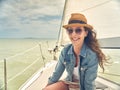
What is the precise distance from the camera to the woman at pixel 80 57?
123 centimetres

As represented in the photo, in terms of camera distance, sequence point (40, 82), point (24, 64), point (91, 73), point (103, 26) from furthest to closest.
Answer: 1. point (24, 64)
2. point (40, 82)
3. point (103, 26)
4. point (91, 73)

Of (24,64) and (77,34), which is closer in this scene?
(77,34)

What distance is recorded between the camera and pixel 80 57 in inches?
49.4

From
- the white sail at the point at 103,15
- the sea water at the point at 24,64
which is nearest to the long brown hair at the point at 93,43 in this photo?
the white sail at the point at 103,15

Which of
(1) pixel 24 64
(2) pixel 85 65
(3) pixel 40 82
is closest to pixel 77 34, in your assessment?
(2) pixel 85 65

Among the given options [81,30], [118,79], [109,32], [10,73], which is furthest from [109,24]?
[10,73]

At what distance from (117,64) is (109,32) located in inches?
7.7

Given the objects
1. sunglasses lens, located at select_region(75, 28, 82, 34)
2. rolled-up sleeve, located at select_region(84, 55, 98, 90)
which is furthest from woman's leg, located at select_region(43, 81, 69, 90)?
sunglasses lens, located at select_region(75, 28, 82, 34)

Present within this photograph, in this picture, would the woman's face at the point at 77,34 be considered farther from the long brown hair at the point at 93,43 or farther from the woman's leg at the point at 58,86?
the woman's leg at the point at 58,86

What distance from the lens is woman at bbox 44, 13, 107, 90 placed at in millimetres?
1227

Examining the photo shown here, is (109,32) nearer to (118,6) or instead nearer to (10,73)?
(118,6)

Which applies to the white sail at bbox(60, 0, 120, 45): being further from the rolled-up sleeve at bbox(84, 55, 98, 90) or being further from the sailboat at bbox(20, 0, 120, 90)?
the rolled-up sleeve at bbox(84, 55, 98, 90)

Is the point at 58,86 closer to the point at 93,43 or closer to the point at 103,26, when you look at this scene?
the point at 93,43

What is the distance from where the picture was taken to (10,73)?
475 cm
